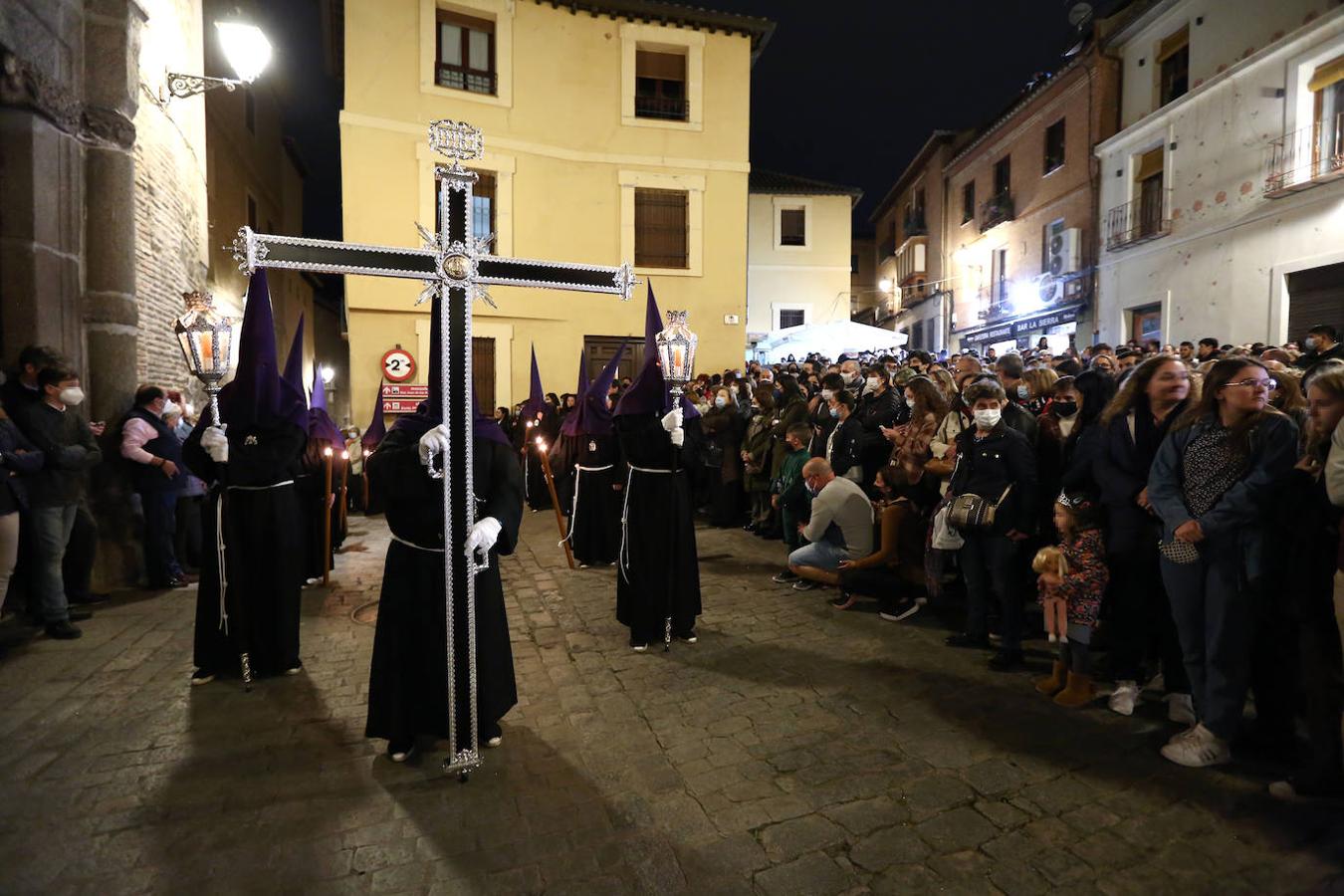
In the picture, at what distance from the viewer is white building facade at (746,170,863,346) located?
25844mm

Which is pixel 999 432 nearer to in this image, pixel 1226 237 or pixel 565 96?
pixel 1226 237

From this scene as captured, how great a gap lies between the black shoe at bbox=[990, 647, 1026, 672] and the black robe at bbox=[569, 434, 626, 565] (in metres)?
4.22

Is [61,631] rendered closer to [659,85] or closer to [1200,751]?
[1200,751]

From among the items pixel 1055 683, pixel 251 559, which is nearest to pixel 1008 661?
pixel 1055 683

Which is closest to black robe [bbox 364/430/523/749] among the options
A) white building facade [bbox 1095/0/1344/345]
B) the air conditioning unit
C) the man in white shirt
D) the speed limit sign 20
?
the man in white shirt

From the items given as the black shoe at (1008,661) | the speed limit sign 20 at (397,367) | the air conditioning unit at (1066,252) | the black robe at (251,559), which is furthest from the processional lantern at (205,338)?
the air conditioning unit at (1066,252)

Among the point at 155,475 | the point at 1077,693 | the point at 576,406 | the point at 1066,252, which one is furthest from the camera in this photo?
the point at 1066,252

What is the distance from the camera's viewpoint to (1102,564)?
4273 millimetres

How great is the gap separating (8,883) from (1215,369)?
19.1ft

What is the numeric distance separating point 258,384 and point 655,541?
9.57ft

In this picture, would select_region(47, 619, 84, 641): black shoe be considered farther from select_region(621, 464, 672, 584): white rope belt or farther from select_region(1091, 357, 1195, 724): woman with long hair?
select_region(1091, 357, 1195, 724): woman with long hair

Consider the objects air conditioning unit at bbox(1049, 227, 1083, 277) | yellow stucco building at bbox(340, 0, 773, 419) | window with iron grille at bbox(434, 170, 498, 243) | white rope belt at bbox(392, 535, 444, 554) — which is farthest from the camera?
air conditioning unit at bbox(1049, 227, 1083, 277)

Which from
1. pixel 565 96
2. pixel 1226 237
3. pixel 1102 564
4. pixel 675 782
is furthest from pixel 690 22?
pixel 675 782

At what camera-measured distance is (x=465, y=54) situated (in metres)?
15.5
